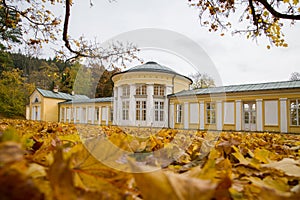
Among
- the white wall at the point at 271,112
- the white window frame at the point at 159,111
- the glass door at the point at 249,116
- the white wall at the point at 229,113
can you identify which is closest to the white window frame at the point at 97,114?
the white window frame at the point at 159,111

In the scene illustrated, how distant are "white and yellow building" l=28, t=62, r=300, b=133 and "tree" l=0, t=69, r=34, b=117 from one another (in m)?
8.29

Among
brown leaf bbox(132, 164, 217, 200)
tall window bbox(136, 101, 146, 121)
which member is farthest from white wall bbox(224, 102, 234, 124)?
brown leaf bbox(132, 164, 217, 200)

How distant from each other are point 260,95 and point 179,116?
532 cm

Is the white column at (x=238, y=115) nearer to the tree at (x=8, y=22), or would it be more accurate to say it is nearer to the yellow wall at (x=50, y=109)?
the tree at (x=8, y=22)

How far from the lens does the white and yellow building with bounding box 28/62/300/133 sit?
1212 centimetres

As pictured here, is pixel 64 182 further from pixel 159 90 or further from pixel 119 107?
pixel 119 107

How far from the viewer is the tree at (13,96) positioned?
2467 cm

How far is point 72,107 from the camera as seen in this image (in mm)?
22984

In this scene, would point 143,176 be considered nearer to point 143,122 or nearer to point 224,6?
point 224,6

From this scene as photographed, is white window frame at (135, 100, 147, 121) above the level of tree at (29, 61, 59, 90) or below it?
below

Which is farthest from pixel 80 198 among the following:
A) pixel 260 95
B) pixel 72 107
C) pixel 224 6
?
pixel 72 107

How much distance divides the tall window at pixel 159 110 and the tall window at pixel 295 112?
808 centimetres

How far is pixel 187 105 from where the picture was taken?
15438mm

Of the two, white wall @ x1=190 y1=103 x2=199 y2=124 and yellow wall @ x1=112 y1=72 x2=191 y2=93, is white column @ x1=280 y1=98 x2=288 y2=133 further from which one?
yellow wall @ x1=112 y1=72 x2=191 y2=93
